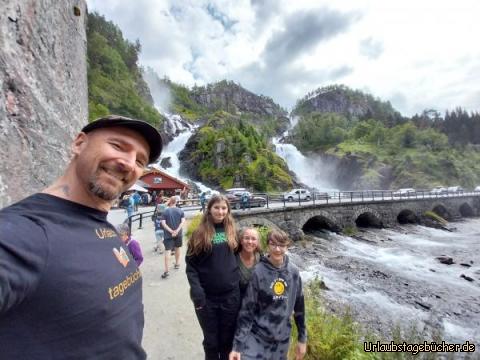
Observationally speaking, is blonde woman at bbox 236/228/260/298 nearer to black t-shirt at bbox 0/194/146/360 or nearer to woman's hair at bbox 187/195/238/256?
woman's hair at bbox 187/195/238/256

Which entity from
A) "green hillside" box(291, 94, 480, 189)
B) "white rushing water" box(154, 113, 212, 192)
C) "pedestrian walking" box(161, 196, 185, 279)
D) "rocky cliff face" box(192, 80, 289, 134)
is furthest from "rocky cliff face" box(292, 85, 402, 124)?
"pedestrian walking" box(161, 196, 185, 279)

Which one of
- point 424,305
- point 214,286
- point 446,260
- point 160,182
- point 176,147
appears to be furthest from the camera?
point 176,147

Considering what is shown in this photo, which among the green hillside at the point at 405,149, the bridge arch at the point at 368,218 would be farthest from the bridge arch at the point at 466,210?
the bridge arch at the point at 368,218

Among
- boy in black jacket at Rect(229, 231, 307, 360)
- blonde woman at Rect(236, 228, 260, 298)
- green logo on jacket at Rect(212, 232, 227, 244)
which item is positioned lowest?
boy in black jacket at Rect(229, 231, 307, 360)

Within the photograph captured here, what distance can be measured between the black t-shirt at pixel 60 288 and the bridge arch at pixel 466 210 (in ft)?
162

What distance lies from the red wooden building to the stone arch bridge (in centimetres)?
1810

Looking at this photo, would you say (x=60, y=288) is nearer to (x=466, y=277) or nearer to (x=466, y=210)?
(x=466, y=277)

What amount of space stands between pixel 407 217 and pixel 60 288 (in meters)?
35.1

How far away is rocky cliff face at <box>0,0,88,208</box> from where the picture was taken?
2.99 m

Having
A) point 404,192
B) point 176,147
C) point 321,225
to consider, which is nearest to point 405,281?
point 321,225

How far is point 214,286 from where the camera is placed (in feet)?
8.91

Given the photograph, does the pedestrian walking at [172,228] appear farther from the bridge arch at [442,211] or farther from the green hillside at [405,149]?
the green hillside at [405,149]

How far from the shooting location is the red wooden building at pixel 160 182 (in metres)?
33.1

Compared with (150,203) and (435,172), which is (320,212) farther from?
(435,172)
